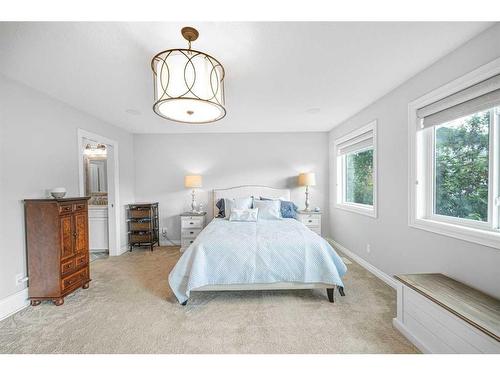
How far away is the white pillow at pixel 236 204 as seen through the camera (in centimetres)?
376

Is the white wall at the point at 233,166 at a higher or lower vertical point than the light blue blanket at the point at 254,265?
higher

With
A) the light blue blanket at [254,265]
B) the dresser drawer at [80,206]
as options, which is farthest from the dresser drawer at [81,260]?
the light blue blanket at [254,265]

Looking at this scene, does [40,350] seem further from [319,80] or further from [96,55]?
[319,80]

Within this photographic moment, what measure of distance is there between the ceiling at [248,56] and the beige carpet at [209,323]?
2273 millimetres

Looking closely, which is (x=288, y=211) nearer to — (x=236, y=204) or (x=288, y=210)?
(x=288, y=210)

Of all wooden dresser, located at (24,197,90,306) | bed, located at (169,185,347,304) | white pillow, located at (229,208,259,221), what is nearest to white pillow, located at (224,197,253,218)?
white pillow, located at (229,208,259,221)

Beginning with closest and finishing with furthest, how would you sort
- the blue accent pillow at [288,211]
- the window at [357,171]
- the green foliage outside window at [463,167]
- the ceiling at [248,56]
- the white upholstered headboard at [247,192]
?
the ceiling at [248,56]
the green foliage outside window at [463,167]
the window at [357,171]
the blue accent pillow at [288,211]
the white upholstered headboard at [247,192]

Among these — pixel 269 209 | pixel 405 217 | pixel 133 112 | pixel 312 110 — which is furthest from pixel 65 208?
pixel 405 217

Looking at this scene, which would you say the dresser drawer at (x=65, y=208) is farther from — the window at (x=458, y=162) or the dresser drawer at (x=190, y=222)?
the window at (x=458, y=162)

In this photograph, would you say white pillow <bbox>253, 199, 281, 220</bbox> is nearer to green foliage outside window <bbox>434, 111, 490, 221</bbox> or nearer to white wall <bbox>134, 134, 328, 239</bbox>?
white wall <bbox>134, 134, 328, 239</bbox>

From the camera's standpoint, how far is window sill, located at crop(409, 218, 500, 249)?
1.47 meters

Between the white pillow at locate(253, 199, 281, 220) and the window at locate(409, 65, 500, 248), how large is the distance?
1838mm

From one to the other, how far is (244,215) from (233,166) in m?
1.35
